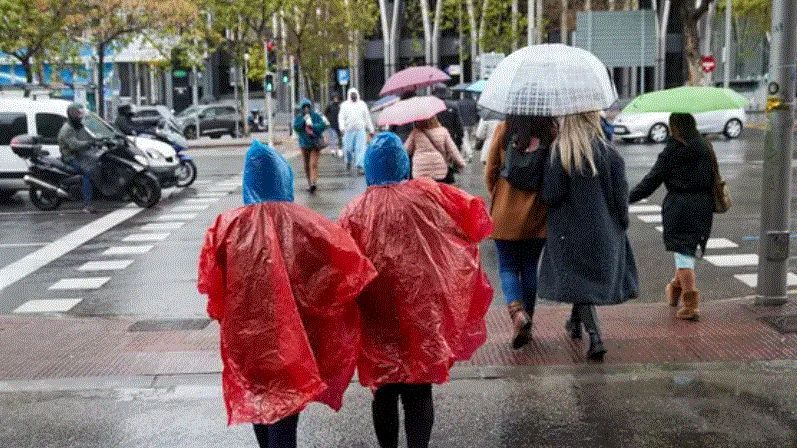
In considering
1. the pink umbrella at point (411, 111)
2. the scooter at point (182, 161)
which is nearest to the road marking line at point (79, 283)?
the pink umbrella at point (411, 111)

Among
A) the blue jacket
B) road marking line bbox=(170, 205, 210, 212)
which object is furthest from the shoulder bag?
the blue jacket

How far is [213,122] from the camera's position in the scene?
43.5 metres

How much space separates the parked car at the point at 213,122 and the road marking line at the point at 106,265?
104 feet

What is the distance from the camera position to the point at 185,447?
523cm

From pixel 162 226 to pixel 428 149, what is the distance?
6.12 metres

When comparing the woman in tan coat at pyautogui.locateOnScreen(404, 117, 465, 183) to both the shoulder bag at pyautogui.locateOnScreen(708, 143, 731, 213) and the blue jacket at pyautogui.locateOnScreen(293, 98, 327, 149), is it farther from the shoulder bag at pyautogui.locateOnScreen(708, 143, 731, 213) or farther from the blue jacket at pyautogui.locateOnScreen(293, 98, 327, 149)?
the blue jacket at pyautogui.locateOnScreen(293, 98, 327, 149)

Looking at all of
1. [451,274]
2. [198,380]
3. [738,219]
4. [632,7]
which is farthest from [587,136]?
[632,7]

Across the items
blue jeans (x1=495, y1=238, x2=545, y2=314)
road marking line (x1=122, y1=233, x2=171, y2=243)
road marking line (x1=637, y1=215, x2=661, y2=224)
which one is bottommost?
road marking line (x1=122, y1=233, x2=171, y2=243)

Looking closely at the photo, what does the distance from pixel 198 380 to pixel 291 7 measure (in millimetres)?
33409

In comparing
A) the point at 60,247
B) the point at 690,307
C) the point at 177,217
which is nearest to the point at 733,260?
the point at 690,307

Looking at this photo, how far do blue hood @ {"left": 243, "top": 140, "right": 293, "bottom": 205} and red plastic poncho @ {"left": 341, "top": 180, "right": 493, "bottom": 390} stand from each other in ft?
1.74

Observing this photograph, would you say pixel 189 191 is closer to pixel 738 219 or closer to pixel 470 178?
pixel 470 178

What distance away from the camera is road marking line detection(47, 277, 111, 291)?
33.0 feet

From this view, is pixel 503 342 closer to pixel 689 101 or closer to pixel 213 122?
pixel 689 101
